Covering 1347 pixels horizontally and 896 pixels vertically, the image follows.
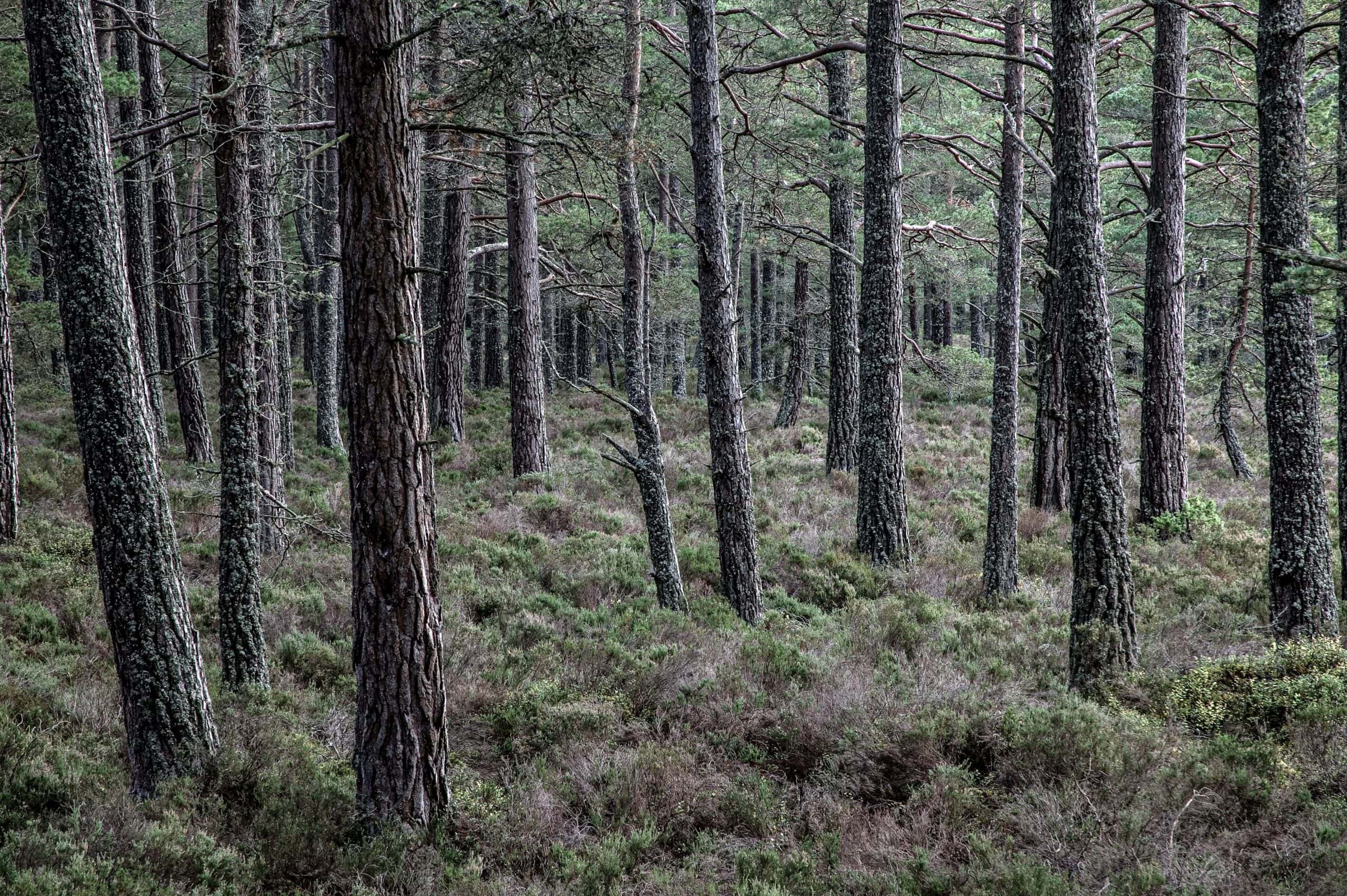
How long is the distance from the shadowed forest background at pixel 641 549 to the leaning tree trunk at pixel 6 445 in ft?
0.21

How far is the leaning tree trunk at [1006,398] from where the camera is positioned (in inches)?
413

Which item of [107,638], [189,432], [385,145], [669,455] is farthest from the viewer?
[669,455]

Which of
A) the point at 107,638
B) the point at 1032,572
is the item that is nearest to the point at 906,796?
the point at 1032,572

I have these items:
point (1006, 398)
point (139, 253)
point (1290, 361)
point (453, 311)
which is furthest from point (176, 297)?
point (1290, 361)

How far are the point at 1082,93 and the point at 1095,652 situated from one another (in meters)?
4.84

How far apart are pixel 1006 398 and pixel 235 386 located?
8902 millimetres

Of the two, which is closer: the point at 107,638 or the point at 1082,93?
the point at 1082,93

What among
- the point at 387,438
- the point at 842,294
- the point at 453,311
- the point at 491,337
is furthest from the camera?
the point at 491,337

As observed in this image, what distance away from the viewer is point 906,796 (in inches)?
232

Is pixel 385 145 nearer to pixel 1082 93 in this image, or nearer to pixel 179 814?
pixel 179 814

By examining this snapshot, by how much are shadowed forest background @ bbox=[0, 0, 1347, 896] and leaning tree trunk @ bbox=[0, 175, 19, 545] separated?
0.07 m

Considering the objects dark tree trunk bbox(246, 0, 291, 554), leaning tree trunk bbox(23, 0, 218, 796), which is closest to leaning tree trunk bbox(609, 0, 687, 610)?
dark tree trunk bbox(246, 0, 291, 554)

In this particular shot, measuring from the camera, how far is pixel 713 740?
6.73m

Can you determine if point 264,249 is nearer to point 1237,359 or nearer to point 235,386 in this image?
point 235,386
